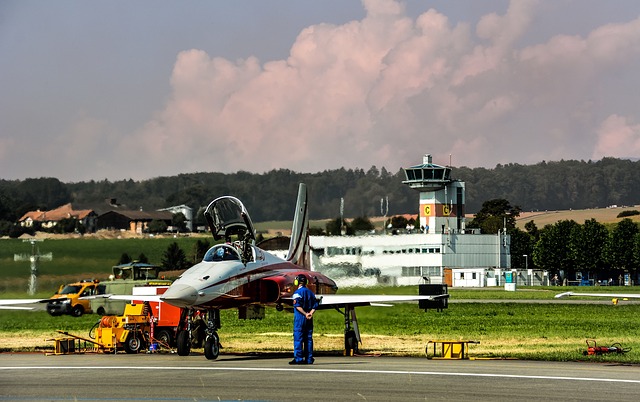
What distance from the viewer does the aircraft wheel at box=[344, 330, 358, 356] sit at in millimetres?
27328

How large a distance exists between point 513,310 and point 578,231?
3703 inches

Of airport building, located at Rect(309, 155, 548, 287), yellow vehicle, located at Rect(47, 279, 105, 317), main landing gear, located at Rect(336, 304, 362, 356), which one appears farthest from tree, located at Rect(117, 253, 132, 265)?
airport building, located at Rect(309, 155, 548, 287)

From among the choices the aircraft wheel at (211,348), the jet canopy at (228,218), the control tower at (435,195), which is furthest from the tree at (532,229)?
the aircraft wheel at (211,348)

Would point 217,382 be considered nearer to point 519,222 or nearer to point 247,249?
point 247,249

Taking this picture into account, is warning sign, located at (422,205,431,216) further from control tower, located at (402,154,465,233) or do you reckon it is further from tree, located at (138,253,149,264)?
tree, located at (138,253,149,264)

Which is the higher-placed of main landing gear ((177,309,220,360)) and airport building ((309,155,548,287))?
airport building ((309,155,548,287))

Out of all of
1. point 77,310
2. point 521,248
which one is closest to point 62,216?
point 77,310

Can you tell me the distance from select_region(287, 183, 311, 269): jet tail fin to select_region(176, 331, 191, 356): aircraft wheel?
859 cm

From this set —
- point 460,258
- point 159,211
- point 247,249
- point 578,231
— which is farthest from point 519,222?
point 247,249

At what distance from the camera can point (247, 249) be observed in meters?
27.0

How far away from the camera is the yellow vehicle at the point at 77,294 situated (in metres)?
50.9

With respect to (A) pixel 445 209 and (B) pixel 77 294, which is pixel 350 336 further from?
(A) pixel 445 209

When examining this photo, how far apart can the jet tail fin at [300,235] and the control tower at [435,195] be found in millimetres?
98928

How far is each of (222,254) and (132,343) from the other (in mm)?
3982
